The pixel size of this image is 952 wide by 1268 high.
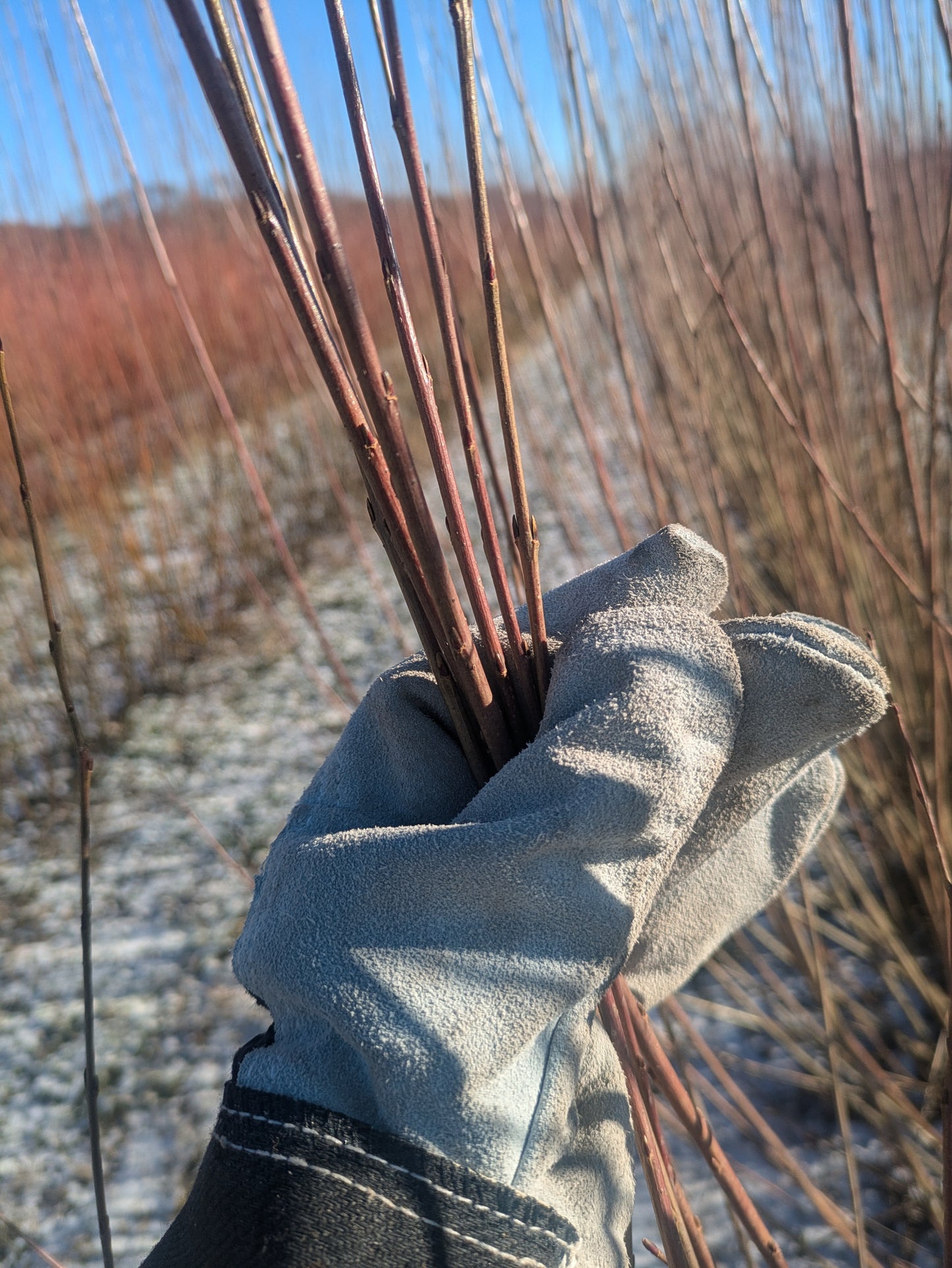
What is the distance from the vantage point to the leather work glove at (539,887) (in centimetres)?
30

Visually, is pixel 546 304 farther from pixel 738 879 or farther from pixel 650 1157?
pixel 650 1157

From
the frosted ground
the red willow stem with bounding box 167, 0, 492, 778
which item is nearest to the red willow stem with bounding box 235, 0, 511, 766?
the red willow stem with bounding box 167, 0, 492, 778

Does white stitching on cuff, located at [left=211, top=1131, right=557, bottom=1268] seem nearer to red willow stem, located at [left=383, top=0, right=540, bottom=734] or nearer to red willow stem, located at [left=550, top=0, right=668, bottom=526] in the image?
red willow stem, located at [left=383, top=0, right=540, bottom=734]

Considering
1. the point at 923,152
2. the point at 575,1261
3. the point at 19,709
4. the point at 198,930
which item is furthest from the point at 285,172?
the point at 19,709

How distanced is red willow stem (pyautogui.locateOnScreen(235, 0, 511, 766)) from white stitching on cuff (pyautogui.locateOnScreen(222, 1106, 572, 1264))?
17cm

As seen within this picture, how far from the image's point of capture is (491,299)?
12.1 inches

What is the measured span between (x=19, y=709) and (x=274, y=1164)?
220 centimetres

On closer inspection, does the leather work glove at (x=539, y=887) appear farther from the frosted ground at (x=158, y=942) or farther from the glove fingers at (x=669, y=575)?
the frosted ground at (x=158, y=942)

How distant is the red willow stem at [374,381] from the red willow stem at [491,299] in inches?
1.5

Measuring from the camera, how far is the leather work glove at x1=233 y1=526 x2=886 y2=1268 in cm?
30

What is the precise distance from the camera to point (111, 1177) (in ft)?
3.83

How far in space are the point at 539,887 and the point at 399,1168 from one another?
12cm

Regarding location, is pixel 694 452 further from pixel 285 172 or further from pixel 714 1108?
pixel 714 1108

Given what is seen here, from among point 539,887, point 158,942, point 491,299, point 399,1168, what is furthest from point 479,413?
point 158,942
